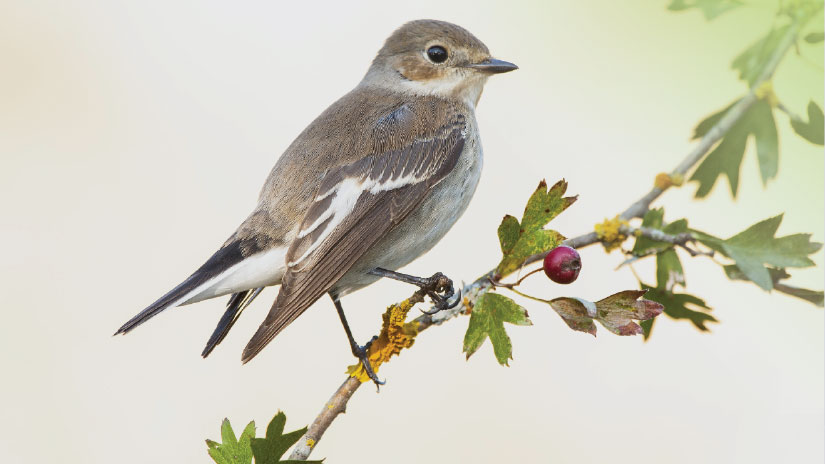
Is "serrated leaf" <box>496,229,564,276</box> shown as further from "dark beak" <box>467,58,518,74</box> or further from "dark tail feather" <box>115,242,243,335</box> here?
"dark beak" <box>467,58,518,74</box>

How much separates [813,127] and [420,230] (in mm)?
917

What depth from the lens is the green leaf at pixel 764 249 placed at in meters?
1.60

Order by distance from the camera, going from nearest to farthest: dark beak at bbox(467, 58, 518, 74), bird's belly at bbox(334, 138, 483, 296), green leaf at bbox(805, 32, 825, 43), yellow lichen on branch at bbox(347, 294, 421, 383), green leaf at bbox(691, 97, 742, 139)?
yellow lichen on branch at bbox(347, 294, 421, 383), green leaf at bbox(805, 32, 825, 43), green leaf at bbox(691, 97, 742, 139), bird's belly at bbox(334, 138, 483, 296), dark beak at bbox(467, 58, 518, 74)

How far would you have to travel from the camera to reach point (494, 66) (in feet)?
7.82

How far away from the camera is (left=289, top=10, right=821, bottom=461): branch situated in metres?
1.26

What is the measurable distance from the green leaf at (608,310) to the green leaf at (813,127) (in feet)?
2.56

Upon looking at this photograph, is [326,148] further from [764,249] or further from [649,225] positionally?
[764,249]

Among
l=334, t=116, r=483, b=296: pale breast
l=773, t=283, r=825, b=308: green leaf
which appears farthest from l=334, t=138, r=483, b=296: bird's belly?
l=773, t=283, r=825, b=308: green leaf

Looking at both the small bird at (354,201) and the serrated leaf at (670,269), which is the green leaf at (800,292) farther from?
the small bird at (354,201)

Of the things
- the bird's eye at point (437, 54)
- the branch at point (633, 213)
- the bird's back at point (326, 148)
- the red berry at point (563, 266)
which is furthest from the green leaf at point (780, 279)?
the bird's eye at point (437, 54)

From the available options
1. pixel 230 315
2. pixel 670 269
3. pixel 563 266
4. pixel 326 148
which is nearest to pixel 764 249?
pixel 670 269

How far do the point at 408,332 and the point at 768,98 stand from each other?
1015 mm

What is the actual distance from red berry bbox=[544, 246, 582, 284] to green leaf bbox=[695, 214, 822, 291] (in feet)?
1.45

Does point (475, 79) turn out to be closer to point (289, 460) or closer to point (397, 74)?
point (397, 74)
